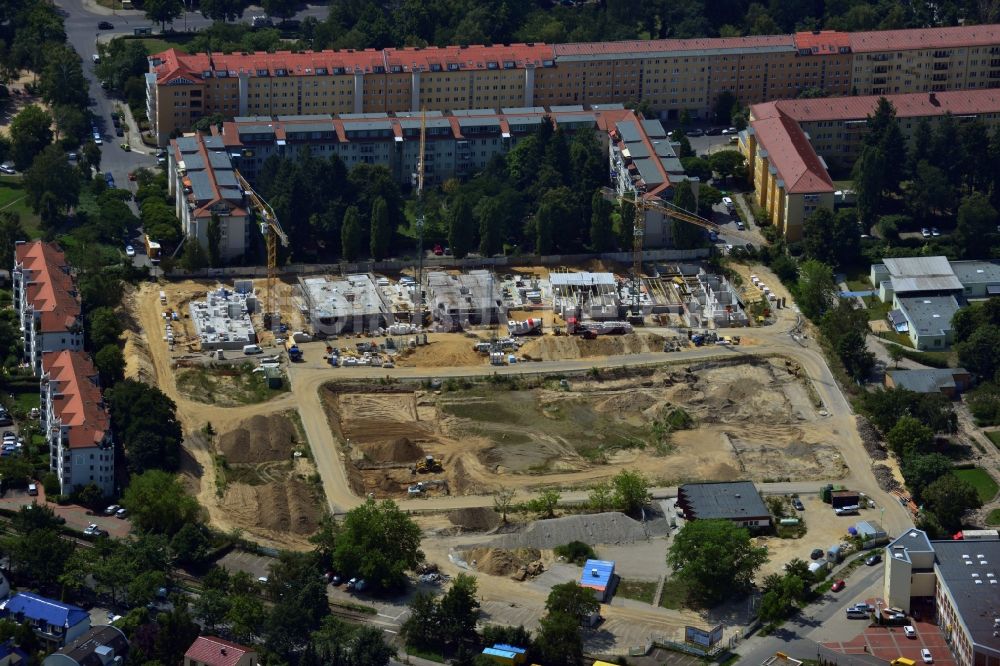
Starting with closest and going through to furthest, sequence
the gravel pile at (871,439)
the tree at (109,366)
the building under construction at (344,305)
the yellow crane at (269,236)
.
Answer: the gravel pile at (871,439)
the tree at (109,366)
the building under construction at (344,305)
the yellow crane at (269,236)

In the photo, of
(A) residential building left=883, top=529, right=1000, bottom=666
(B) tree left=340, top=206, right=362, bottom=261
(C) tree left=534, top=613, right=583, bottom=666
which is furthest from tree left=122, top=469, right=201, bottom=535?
(A) residential building left=883, top=529, right=1000, bottom=666

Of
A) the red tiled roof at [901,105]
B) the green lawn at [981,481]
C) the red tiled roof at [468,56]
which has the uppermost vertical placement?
the red tiled roof at [468,56]

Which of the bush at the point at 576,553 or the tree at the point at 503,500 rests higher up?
the tree at the point at 503,500

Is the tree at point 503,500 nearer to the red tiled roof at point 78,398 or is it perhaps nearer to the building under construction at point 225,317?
the red tiled roof at point 78,398

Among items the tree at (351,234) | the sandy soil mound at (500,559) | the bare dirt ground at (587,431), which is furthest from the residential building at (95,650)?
the tree at (351,234)

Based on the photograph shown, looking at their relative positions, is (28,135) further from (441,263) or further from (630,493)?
(630,493)

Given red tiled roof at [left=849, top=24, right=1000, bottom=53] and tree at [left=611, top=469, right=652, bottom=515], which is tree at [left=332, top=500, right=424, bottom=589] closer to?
tree at [left=611, top=469, right=652, bottom=515]

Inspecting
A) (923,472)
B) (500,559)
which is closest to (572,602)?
(500,559)
